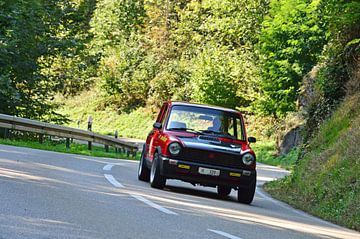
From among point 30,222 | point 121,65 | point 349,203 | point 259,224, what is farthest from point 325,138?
point 121,65

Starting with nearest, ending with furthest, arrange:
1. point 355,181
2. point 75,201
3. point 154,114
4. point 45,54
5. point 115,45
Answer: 1. point 75,201
2. point 355,181
3. point 45,54
4. point 154,114
5. point 115,45

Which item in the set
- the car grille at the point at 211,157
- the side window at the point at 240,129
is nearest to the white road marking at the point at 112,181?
the car grille at the point at 211,157

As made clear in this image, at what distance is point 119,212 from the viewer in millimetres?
10227

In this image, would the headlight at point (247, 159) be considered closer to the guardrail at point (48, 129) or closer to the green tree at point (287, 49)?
the guardrail at point (48, 129)

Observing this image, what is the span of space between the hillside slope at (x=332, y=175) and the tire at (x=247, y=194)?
124 cm

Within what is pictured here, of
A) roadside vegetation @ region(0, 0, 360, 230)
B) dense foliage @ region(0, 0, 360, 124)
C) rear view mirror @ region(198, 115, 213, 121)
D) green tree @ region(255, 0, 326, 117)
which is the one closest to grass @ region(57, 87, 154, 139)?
roadside vegetation @ region(0, 0, 360, 230)

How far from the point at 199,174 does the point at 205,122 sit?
5.32ft

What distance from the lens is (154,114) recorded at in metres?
58.7

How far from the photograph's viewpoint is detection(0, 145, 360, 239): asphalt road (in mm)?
8578

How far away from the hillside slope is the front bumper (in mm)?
1549

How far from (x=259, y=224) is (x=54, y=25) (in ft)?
81.5

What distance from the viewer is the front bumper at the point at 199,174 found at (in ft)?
47.8

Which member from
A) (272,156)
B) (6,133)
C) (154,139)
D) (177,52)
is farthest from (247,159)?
(177,52)

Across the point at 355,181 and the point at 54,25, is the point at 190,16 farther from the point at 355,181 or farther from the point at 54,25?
the point at 355,181
